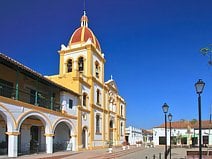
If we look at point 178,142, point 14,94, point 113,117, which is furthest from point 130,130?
point 14,94

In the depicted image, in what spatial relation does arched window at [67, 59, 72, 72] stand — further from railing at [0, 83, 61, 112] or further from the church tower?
railing at [0, 83, 61, 112]

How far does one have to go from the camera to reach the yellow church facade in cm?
3412

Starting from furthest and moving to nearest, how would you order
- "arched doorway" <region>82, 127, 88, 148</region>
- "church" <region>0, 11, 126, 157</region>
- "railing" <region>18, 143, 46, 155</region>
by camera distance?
"arched doorway" <region>82, 127, 88, 148</region> → "railing" <region>18, 143, 46, 155</region> → "church" <region>0, 11, 126, 157</region>

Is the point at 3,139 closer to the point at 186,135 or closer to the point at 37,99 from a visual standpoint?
the point at 37,99

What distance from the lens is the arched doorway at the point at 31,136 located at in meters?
25.0

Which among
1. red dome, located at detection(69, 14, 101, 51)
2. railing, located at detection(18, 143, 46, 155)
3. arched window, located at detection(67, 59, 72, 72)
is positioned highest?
red dome, located at detection(69, 14, 101, 51)

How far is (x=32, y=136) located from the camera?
2738 cm

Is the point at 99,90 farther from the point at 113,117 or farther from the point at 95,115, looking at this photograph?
the point at 113,117

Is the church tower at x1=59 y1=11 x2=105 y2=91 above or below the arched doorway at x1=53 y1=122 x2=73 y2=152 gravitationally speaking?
above

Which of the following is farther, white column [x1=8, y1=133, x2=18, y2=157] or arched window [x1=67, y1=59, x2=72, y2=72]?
arched window [x1=67, y1=59, x2=72, y2=72]

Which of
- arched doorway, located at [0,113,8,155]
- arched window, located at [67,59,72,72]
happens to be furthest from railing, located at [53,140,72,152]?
arched window, located at [67,59,72,72]

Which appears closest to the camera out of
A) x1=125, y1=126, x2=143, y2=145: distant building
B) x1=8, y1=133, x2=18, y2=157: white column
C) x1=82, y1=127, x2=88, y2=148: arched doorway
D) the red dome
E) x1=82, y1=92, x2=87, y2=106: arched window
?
x1=8, y1=133, x2=18, y2=157: white column

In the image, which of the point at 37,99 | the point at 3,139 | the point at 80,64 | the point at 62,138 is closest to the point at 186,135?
the point at 80,64

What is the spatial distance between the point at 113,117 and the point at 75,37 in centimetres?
1413
